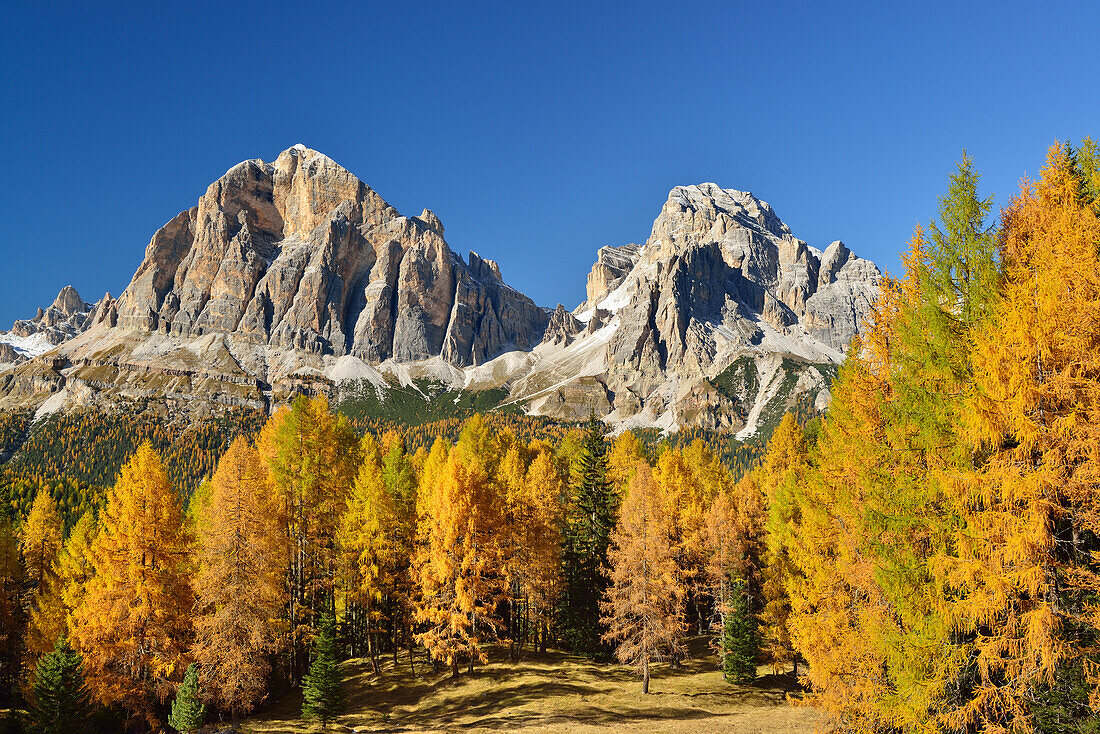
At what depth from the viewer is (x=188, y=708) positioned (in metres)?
22.6

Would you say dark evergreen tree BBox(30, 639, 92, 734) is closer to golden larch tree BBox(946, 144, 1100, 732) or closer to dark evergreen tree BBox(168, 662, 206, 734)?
dark evergreen tree BBox(168, 662, 206, 734)

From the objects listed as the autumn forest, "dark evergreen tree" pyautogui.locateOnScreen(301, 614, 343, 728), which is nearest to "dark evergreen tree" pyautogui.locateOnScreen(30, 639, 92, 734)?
the autumn forest

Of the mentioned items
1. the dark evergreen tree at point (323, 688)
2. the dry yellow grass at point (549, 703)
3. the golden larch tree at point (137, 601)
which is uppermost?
the golden larch tree at point (137, 601)

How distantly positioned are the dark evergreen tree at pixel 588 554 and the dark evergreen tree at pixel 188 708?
20.5 metres

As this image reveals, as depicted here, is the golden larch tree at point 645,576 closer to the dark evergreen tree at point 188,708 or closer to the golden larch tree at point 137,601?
the dark evergreen tree at point 188,708

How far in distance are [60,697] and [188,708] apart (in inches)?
217

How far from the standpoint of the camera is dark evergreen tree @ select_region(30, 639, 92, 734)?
23.1 m

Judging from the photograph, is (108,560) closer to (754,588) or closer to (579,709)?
(579,709)

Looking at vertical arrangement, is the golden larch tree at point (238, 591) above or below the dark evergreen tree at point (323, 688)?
above

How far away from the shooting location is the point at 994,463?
1120cm

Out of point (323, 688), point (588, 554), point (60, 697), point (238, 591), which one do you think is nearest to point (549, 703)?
point (323, 688)

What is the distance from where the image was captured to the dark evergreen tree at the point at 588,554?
36562 mm

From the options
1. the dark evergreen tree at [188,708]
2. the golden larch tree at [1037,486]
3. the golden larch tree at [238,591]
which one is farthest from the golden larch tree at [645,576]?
the golden larch tree at [1037,486]

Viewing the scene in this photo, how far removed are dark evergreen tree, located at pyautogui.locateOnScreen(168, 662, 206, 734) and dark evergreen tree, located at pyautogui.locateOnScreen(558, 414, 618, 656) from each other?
20472 millimetres
